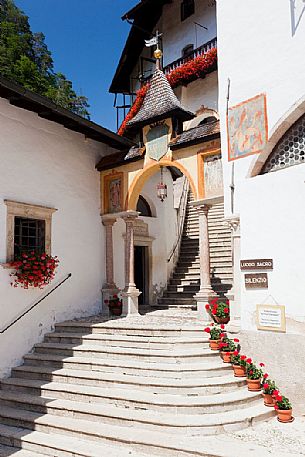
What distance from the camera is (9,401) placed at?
279 inches

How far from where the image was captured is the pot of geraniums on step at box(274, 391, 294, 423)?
588 cm

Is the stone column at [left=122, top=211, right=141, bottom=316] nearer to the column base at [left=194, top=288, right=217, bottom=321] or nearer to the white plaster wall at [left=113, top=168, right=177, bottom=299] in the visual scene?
the column base at [left=194, top=288, right=217, bottom=321]

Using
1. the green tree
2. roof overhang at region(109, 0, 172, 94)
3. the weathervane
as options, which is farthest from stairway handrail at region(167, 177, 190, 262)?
the green tree

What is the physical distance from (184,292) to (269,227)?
A: 6374 mm

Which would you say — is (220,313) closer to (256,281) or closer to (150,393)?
(256,281)

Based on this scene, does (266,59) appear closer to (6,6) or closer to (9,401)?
(9,401)

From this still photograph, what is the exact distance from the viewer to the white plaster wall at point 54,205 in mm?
8406

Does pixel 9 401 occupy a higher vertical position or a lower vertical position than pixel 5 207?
lower

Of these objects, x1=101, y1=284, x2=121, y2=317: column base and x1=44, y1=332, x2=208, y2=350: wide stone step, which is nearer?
x1=44, y1=332, x2=208, y2=350: wide stone step

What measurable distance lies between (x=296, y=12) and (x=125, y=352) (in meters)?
6.31

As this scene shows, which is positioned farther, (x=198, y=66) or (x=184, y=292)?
(x=198, y=66)

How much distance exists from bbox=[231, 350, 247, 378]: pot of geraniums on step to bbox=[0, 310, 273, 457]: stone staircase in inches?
4.4

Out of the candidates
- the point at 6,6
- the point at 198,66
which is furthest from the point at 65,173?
the point at 6,6

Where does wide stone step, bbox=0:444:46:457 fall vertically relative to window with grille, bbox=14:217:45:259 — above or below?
below
